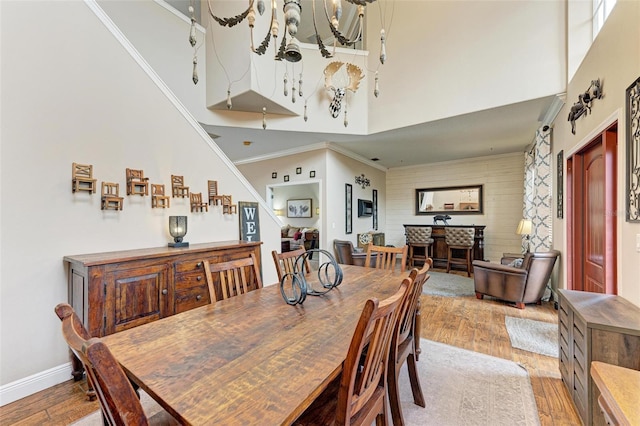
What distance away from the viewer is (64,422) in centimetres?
167

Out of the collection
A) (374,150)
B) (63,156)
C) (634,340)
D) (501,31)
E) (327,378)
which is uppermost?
(501,31)

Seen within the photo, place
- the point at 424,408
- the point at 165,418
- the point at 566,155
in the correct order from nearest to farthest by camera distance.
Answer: the point at 165,418 < the point at 424,408 < the point at 566,155

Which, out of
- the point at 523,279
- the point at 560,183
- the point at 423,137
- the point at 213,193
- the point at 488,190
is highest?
the point at 423,137

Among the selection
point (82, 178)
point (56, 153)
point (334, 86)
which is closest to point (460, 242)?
point (334, 86)

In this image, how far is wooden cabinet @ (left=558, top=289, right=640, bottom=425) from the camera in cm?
146

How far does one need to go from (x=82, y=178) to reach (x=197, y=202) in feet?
3.41

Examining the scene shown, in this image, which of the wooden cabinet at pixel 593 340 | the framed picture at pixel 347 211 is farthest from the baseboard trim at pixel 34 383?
the framed picture at pixel 347 211

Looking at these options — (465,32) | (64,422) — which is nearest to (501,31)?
(465,32)

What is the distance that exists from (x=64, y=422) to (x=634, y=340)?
3.36 metres

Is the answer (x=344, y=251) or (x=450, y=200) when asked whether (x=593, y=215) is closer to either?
(x=344, y=251)

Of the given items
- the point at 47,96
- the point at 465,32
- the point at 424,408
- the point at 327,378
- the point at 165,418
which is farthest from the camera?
the point at 465,32

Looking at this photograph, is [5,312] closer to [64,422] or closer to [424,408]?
[64,422]

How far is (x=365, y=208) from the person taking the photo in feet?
22.4

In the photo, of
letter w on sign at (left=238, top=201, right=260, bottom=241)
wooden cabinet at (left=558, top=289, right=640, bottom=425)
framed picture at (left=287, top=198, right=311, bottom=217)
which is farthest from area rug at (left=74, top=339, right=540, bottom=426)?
framed picture at (left=287, top=198, right=311, bottom=217)
